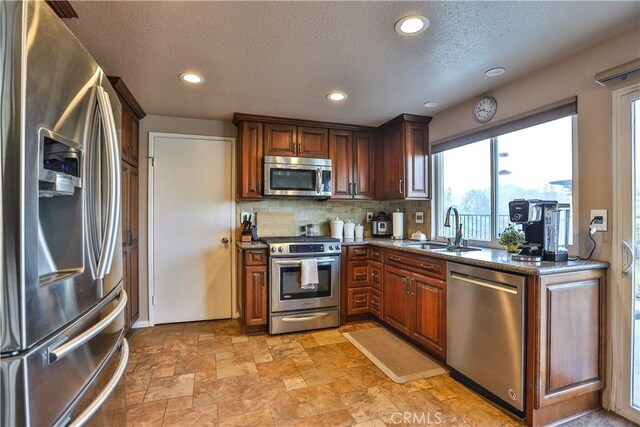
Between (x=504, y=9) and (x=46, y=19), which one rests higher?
(x=504, y=9)

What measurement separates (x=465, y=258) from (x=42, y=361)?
222cm

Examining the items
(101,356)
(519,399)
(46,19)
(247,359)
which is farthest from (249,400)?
(46,19)

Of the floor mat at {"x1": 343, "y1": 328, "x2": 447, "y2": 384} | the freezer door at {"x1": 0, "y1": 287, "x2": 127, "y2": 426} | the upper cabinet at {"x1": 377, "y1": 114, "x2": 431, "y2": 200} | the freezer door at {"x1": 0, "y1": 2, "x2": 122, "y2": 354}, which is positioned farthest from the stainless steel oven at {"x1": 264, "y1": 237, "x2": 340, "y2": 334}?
the freezer door at {"x1": 0, "y1": 2, "x2": 122, "y2": 354}

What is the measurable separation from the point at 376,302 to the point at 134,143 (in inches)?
121

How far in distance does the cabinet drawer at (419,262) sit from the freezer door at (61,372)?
2132 millimetres

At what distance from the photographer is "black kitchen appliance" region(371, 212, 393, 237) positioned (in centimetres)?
407

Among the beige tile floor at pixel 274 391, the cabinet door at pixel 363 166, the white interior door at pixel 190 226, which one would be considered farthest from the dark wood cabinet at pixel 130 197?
the cabinet door at pixel 363 166

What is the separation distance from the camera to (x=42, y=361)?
2.85 ft

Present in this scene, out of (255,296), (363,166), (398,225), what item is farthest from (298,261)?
(363,166)

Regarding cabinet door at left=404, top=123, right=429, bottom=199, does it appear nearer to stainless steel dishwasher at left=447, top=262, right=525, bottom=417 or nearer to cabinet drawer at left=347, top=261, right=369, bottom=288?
cabinet drawer at left=347, top=261, right=369, bottom=288

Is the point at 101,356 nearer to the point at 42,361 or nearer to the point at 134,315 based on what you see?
the point at 42,361

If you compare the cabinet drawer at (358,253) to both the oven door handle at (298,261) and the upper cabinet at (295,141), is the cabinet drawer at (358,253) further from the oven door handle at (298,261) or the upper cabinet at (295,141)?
the upper cabinet at (295,141)

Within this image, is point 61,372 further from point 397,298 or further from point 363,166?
point 363,166

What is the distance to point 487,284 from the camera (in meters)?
2.00
